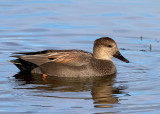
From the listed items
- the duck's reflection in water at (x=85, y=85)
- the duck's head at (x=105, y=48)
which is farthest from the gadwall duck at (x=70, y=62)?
the duck's reflection in water at (x=85, y=85)

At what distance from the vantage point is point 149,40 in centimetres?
1511

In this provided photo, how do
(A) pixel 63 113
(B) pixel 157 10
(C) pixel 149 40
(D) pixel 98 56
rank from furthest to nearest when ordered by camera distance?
(B) pixel 157 10
(C) pixel 149 40
(D) pixel 98 56
(A) pixel 63 113

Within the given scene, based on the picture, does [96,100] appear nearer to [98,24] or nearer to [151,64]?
[151,64]

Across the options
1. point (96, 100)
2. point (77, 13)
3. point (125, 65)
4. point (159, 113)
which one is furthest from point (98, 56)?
point (77, 13)

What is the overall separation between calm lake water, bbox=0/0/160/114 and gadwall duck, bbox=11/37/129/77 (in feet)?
0.90

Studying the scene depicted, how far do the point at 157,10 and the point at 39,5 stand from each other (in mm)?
4611

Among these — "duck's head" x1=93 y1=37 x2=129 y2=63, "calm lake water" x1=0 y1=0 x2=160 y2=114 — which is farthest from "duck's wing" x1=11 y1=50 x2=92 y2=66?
"calm lake water" x1=0 y1=0 x2=160 y2=114

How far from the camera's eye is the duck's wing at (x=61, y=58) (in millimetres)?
12000

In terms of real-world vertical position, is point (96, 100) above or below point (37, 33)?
below

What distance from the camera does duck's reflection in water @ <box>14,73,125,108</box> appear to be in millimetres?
10047

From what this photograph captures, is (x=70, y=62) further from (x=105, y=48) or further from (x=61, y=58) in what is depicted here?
(x=105, y=48)

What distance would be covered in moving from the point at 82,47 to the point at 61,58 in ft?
8.11

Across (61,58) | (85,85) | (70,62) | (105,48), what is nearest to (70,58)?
(70,62)

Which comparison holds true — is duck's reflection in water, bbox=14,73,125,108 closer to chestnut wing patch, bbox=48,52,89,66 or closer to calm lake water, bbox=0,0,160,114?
calm lake water, bbox=0,0,160,114
